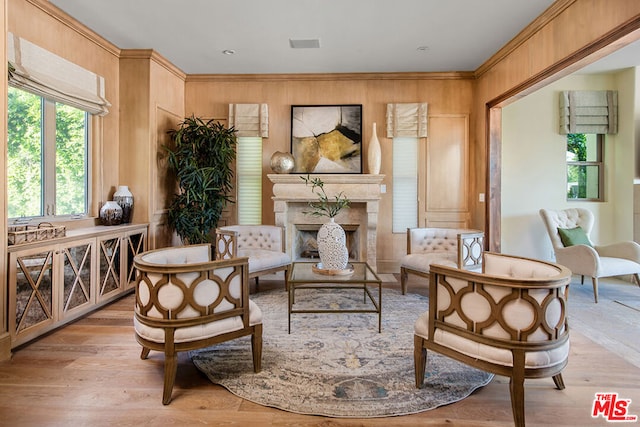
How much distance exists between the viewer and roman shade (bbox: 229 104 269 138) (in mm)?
5156

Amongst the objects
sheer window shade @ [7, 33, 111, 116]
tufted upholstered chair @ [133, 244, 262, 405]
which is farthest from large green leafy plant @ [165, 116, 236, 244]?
tufted upholstered chair @ [133, 244, 262, 405]

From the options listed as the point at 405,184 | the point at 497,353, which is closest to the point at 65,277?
the point at 497,353

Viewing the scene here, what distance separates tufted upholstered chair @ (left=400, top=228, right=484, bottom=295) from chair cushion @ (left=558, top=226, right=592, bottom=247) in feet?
4.33

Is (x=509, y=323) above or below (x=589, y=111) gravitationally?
below

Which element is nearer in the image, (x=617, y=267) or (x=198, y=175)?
(x=617, y=267)

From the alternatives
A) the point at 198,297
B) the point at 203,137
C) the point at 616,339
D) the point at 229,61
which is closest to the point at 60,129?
the point at 203,137

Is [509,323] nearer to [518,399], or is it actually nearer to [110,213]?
[518,399]

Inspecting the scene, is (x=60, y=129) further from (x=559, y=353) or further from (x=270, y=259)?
(x=559, y=353)

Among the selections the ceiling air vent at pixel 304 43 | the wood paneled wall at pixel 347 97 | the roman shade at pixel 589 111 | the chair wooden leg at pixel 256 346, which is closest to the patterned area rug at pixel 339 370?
the chair wooden leg at pixel 256 346

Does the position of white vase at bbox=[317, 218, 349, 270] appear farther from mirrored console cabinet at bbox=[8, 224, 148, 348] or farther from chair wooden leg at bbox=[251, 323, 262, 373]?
mirrored console cabinet at bbox=[8, 224, 148, 348]

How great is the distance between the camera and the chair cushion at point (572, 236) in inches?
173

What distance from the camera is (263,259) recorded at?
3986mm

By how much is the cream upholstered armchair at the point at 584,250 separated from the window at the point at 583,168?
0.53m

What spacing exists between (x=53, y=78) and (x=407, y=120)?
4154 millimetres
